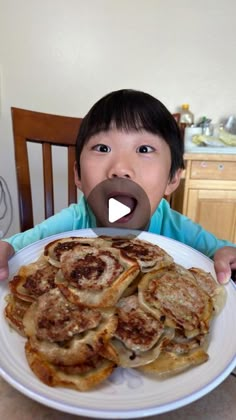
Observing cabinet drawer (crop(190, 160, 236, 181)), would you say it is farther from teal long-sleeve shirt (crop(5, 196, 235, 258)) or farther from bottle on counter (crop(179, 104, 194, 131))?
teal long-sleeve shirt (crop(5, 196, 235, 258))

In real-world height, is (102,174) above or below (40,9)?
below

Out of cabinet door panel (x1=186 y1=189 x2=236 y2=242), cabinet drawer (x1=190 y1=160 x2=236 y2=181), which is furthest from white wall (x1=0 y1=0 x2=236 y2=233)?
cabinet door panel (x1=186 y1=189 x2=236 y2=242)

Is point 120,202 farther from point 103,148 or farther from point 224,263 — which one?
point 224,263

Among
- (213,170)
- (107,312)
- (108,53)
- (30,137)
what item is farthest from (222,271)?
(108,53)

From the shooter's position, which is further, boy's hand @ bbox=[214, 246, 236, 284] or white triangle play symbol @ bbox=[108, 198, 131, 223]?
white triangle play symbol @ bbox=[108, 198, 131, 223]

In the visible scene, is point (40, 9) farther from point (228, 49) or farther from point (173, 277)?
Answer: point (173, 277)

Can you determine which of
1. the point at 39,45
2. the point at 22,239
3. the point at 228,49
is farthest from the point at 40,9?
the point at 22,239

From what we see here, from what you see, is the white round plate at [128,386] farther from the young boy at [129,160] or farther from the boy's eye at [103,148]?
the boy's eye at [103,148]
